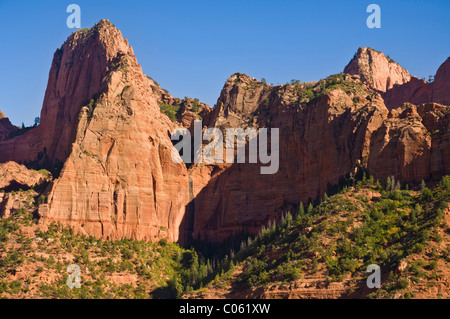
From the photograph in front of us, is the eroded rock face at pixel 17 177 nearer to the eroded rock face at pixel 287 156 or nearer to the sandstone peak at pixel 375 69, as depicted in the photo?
the eroded rock face at pixel 287 156

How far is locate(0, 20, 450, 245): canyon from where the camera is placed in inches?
4902

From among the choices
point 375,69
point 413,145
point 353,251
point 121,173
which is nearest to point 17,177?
point 121,173

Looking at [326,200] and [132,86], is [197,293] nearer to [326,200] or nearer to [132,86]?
[326,200]

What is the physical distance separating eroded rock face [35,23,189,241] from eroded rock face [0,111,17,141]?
34.2 metres

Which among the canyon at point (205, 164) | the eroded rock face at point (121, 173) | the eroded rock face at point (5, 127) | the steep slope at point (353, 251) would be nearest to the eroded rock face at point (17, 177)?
the canyon at point (205, 164)

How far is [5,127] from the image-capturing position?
179 metres

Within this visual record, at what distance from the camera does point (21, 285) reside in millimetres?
112312

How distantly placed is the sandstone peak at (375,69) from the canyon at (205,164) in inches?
811

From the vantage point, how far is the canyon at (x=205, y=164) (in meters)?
124

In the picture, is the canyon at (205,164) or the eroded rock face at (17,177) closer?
the canyon at (205,164)

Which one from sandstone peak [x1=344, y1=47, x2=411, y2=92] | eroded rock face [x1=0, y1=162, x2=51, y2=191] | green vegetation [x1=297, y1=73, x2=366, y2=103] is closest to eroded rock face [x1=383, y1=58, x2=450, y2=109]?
sandstone peak [x1=344, y1=47, x2=411, y2=92]

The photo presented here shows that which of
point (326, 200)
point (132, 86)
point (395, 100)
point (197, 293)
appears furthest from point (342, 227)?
point (395, 100)

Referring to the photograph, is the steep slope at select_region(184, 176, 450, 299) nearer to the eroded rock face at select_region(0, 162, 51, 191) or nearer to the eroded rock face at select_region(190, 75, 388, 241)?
the eroded rock face at select_region(190, 75, 388, 241)

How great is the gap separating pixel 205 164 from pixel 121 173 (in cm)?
1831
